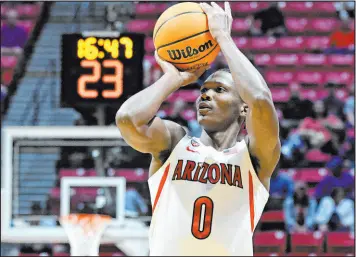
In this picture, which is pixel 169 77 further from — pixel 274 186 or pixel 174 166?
pixel 274 186

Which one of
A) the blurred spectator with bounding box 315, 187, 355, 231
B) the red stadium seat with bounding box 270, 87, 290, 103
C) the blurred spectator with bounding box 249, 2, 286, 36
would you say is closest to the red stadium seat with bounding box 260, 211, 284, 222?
the blurred spectator with bounding box 315, 187, 355, 231

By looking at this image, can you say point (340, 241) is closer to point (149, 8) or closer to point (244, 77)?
point (149, 8)

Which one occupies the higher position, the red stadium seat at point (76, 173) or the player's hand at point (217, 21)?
the player's hand at point (217, 21)

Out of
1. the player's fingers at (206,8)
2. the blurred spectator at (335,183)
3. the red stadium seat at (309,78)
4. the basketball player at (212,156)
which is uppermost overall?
the red stadium seat at (309,78)

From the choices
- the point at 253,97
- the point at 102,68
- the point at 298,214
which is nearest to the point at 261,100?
the point at 253,97

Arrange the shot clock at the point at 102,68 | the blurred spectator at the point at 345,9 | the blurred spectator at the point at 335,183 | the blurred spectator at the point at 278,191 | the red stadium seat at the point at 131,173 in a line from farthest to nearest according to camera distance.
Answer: the blurred spectator at the point at 345,9 < the blurred spectator at the point at 335,183 < the blurred spectator at the point at 278,191 < the red stadium seat at the point at 131,173 < the shot clock at the point at 102,68

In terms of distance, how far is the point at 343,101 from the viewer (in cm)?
1040

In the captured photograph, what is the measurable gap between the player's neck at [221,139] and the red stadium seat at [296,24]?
768 centimetres

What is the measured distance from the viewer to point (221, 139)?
345 centimetres

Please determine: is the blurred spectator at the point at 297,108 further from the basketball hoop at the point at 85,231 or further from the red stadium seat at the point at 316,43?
the basketball hoop at the point at 85,231

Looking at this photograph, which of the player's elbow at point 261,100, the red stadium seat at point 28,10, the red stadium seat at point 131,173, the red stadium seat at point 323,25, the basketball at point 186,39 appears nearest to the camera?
the player's elbow at point 261,100

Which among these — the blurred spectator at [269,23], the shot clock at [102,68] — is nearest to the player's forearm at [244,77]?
the shot clock at [102,68]

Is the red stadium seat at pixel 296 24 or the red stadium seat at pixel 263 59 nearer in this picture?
the red stadium seat at pixel 263 59

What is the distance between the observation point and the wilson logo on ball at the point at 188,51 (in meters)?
3.38
